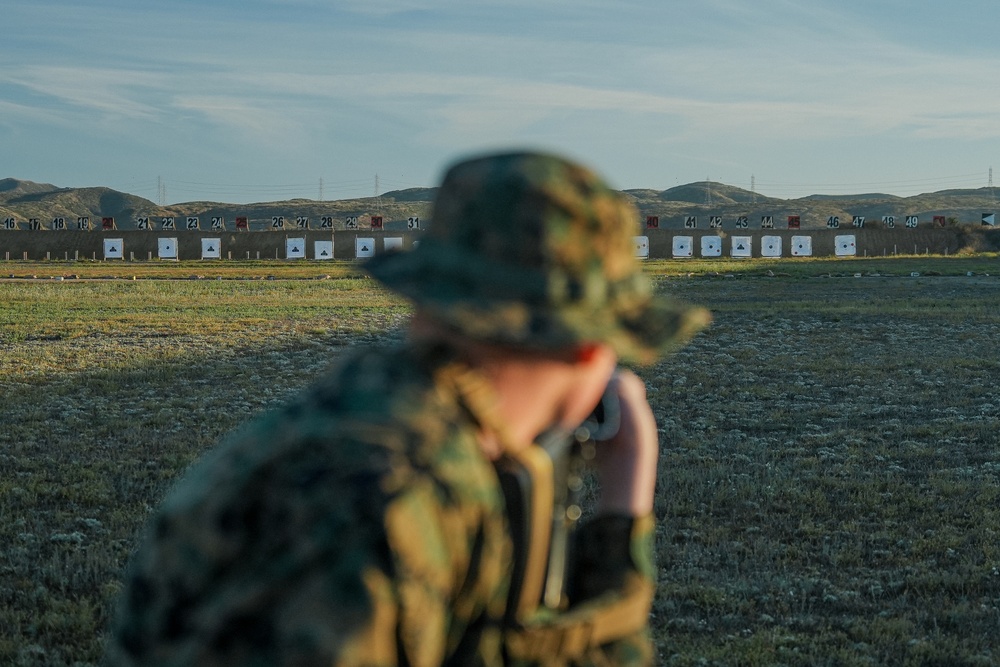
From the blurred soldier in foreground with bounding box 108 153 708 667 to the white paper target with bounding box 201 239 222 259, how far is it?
7145cm

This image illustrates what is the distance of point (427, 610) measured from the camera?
138cm

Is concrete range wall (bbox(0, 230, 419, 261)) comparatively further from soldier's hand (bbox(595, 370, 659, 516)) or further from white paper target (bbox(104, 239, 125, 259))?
soldier's hand (bbox(595, 370, 659, 516))

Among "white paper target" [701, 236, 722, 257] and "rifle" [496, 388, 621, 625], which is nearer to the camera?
"rifle" [496, 388, 621, 625]

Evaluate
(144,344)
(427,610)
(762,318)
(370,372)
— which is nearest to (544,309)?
(370,372)

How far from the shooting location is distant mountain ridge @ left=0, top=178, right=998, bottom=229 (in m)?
130

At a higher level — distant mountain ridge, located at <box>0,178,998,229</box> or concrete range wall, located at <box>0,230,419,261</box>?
distant mountain ridge, located at <box>0,178,998,229</box>

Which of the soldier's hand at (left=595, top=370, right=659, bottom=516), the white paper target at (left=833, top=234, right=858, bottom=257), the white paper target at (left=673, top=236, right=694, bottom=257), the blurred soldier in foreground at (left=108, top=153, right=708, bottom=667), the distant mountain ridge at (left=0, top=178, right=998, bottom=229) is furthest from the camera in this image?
the distant mountain ridge at (left=0, top=178, right=998, bottom=229)

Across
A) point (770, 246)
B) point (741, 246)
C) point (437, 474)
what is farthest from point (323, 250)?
point (437, 474)

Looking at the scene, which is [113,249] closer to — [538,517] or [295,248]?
[295,248]

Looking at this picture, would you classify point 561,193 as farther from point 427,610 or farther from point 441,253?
point 427,610

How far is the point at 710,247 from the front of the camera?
7144 centimetres

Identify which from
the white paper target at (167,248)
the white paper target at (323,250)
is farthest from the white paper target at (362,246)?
the white paper target at (167,248)

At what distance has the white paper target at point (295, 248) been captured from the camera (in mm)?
71438

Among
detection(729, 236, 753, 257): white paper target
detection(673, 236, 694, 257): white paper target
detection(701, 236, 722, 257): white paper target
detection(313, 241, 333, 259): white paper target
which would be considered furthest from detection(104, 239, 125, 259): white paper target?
detection(729, 236, 753, 257): white paper target
